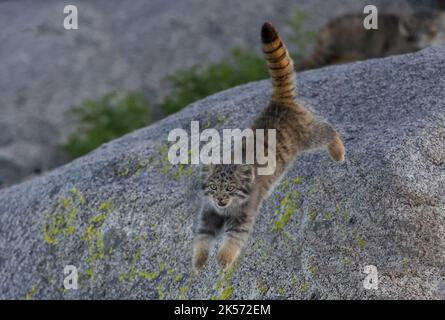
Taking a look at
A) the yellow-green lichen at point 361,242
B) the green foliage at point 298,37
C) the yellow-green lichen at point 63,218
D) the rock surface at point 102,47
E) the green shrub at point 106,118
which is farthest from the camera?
the green foliage at point 298,37

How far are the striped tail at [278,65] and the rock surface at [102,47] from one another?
903 centimetres

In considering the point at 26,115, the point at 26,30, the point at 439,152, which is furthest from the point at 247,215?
the point at 26,30

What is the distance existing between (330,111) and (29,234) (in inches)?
96.8

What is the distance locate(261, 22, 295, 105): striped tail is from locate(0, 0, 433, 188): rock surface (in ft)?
29.6

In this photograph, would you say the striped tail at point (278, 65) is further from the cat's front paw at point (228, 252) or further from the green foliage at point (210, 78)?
the green foliage at point (210, 78)

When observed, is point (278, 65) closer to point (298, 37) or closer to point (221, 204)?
point (221, 204)

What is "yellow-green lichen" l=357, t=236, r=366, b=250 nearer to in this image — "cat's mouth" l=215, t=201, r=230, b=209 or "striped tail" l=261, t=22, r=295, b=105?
"striped tail" l=261, t=22, r=295, b=105

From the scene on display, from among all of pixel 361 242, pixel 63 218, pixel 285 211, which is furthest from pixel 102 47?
pixel 361 242

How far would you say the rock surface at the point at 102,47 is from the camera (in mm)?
14195

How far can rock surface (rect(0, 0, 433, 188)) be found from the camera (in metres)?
14.2

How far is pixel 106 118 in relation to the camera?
1416 centimetres

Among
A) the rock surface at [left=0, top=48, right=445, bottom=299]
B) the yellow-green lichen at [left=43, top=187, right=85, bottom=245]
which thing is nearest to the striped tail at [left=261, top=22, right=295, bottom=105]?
the rock surface at [left=0, top=48, right=445, bottom=299]

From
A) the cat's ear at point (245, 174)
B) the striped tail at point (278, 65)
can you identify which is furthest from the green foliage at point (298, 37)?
the cat's ear at point (245, 174)
